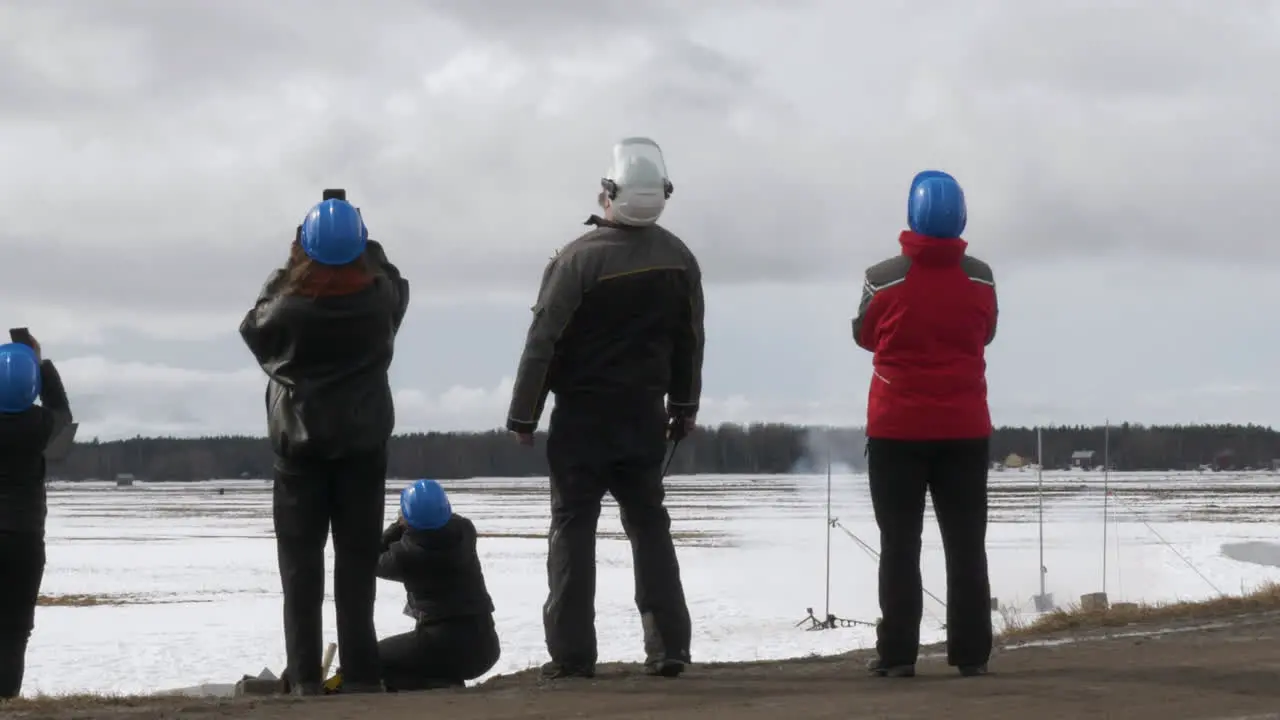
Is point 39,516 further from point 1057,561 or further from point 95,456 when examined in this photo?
point 95,456

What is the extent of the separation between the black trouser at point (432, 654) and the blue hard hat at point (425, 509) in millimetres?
488

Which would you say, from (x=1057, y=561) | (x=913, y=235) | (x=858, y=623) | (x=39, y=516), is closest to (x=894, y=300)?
(x=913, y=235)

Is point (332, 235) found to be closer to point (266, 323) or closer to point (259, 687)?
point (266, 323)

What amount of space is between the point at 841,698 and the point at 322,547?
2034 millimetres

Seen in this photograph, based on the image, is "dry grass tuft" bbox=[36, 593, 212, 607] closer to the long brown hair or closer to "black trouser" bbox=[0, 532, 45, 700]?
"black trouser" bbox=[0, 532, 45, 700]

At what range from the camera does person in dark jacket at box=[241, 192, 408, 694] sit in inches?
224

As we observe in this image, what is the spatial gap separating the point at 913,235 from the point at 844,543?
A: 25.2 meters

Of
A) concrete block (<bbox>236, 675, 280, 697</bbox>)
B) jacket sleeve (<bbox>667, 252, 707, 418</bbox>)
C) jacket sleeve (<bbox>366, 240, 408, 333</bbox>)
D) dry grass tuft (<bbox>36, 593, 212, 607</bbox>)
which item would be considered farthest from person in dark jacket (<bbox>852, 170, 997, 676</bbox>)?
dry grass tuft (<bbox>36, 593, 212, 607</bbox>)

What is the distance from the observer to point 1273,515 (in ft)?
143

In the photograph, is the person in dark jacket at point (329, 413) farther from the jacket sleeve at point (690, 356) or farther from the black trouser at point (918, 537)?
the black trouser at point (918, 537)

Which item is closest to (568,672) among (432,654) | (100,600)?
(432,654)

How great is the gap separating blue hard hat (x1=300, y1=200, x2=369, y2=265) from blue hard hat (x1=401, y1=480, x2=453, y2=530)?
184 cm

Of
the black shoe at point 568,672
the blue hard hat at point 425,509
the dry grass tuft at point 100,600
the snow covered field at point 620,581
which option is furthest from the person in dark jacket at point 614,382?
the dry grass tuft at point 100,600

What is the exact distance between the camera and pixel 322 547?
598 cm
